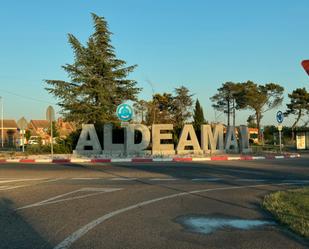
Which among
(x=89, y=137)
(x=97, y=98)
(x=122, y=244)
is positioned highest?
(x=97, y=98)

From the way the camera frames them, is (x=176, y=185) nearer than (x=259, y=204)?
No

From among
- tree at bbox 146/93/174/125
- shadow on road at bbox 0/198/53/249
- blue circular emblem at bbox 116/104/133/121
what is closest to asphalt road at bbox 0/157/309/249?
shadow on road at bbox 0/198/53/249

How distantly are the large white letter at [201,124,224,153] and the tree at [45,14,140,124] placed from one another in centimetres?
1075

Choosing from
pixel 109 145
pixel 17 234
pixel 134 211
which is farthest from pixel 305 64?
pixel 109 145

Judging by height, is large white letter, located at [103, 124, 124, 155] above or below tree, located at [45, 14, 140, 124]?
below

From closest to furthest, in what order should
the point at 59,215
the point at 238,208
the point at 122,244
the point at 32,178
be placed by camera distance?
1. the point at 122,244
2. the point at 59,215
3. the point at 238,208
4. the point at 32,178

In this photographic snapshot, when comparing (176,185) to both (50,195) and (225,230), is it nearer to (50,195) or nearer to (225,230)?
(50,195)

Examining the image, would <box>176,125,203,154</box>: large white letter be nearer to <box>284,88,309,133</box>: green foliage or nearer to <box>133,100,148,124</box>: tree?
<box>133,100,148,124</box>: tree

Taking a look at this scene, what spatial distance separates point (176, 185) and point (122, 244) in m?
7.66

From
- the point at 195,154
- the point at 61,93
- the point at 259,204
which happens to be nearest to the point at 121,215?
the point at 259,204

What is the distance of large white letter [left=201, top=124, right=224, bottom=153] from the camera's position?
32.1m

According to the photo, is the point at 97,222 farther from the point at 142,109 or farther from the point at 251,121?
the point at 251,121

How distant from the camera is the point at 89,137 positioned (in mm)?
32156

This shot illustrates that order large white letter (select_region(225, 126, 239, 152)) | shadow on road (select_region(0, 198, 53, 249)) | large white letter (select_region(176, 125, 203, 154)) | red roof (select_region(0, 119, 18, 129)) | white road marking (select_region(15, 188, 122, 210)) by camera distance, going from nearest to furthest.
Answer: shadow on road (select_region(0, 198, 53, 249))
white road marking (select_region(15, 188, 122, 210))
large white letter (select_region(176, 125, 203, 154))
large white letter (select_region(225, 126, 239, 152))
red roof (select_region(0, 119, 18, 129))
